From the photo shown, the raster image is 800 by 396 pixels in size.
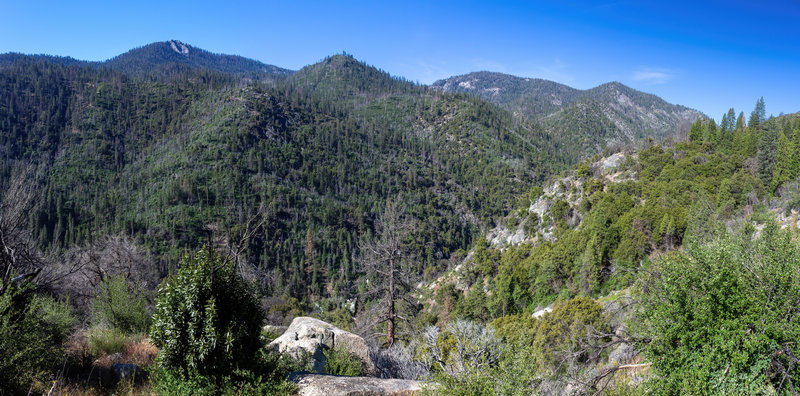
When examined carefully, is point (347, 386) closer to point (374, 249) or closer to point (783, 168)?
point (374, 249)

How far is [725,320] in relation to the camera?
863 cm

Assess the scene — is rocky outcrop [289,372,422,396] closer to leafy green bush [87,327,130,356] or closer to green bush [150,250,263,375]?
green bush [150,250,263,375]

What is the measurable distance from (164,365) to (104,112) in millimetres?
191439

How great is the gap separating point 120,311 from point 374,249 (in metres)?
9.55

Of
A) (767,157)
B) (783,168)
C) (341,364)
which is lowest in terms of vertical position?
(341,364)

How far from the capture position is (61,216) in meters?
95.7

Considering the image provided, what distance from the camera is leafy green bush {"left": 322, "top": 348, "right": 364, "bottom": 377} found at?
12.7 metres

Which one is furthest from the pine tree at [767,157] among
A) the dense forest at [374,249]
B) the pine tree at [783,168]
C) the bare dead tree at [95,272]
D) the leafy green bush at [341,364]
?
the bare dead tree at [95,272]

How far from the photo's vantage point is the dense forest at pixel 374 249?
25.7ft

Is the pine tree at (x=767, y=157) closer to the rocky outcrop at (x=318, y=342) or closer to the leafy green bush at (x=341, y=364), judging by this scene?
the rocky outcrop at (x=318, y=342)

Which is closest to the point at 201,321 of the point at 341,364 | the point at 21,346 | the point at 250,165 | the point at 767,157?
the point at 21,346

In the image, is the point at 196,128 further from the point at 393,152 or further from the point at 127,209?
the point at 393,152

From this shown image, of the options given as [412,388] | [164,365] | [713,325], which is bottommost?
[412,388]

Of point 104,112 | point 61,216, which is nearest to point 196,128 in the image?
point 104,112
